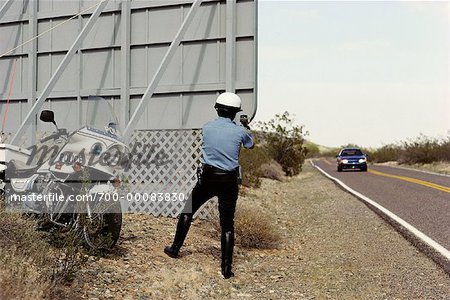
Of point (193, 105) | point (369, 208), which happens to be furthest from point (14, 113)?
point (369, 208)

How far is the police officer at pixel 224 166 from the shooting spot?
625 cm

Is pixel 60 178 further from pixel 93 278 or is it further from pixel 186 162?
pixel 186 162

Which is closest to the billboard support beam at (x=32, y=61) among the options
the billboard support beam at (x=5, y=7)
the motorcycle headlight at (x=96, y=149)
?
the billboard support beam at (x=5, y=7)

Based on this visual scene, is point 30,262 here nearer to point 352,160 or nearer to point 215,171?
point 215,171

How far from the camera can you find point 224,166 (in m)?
6.24

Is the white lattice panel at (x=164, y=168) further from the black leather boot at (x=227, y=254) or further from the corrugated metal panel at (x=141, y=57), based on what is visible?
the black leather boot at (x=227, y=254)

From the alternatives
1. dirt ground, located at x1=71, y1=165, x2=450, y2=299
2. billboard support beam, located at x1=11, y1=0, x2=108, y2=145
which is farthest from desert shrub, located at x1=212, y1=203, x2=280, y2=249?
billboard support beam, located at x1=11, y1=0, x2=108, y2=145

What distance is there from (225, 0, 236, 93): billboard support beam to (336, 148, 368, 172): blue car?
23425 mm

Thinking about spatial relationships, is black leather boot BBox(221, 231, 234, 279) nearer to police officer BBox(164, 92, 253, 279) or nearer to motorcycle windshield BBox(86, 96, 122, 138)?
police officer BBox(164, 92, 253, 279)

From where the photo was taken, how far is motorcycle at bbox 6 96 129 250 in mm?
5652

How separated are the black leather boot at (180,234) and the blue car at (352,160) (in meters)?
26.6

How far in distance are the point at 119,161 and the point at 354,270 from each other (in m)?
3.27

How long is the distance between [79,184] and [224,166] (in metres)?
1.66

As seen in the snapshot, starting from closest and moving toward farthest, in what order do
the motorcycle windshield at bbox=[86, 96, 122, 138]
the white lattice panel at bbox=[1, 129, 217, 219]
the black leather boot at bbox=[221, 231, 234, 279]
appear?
the motorcycle windshield at bbox=[86, 96, 122, 138] → the black leather boot at bbox=[221, 231, 234, 279] → the white lattice panel at bbox=[1, 129, 217, 219]
